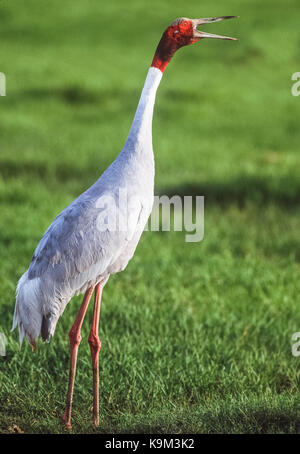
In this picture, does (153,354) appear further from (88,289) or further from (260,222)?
(260,222)

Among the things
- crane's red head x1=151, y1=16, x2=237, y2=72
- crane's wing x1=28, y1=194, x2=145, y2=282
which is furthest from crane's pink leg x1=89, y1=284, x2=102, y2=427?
crane's red head x1=151, y1=16, x2=237, y2=72

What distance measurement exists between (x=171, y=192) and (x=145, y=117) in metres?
5.49

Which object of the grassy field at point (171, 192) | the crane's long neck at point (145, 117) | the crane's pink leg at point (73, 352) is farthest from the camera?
the grassy field at point (171, 192)

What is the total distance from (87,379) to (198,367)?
678 mm

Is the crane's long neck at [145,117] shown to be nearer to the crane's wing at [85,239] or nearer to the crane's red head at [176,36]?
the crane's red head at [176,36]

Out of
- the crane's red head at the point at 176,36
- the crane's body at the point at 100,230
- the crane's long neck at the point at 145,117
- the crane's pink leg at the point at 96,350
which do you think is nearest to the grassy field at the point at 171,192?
the crane's pink leg at the point at 96,350

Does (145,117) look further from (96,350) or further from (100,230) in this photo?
(96,350)

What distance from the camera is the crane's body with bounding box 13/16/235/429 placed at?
3.41 meters

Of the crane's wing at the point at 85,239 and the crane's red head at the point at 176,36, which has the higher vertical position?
the crane's red head at the point at 176,36

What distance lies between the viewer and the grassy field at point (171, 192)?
4035 mm

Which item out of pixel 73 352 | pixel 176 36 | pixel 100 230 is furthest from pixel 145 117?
pixel 73 352

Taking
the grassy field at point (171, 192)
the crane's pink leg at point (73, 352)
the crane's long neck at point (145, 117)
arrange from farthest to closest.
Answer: the grassy field at point (171, 192), the crane's pink leg at point (73, 352), the crane's long neck at point (145, 117)

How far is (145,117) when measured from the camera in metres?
3.42

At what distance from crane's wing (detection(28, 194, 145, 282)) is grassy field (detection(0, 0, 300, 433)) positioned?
81cm
